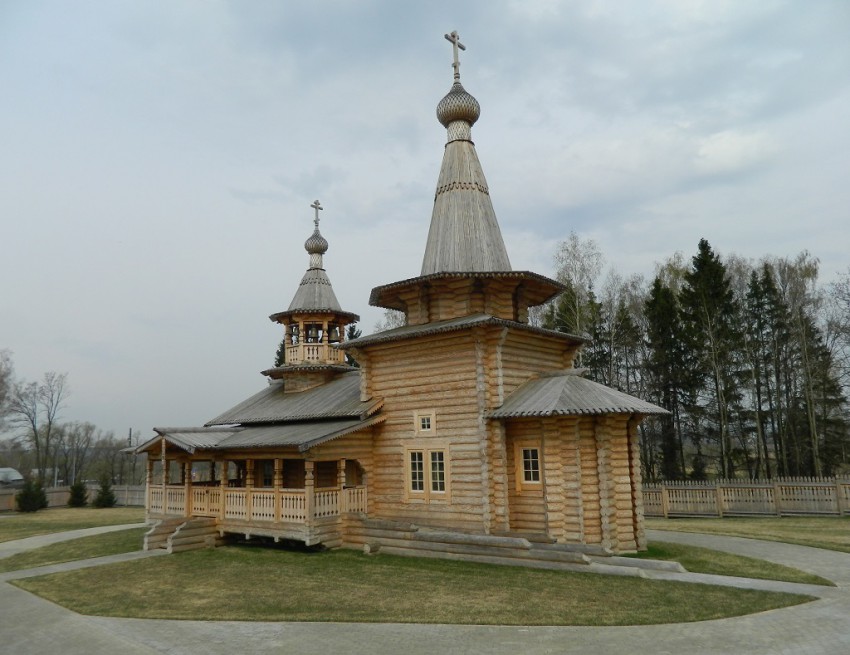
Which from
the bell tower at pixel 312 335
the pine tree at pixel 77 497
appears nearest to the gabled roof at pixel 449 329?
the bell tower at pixel 312 335

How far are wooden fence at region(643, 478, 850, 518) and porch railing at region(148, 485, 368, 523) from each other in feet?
45.5

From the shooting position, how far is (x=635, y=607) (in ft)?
32.8

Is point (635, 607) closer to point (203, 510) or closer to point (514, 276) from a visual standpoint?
point (514, 276)

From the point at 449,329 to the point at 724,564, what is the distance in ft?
27.7

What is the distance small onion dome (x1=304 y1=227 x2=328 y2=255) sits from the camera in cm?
2666

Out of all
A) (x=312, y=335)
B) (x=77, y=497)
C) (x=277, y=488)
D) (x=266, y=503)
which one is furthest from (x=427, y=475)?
(x=77, y=497)

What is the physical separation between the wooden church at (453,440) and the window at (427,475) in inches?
1.6

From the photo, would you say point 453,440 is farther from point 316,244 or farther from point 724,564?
point 316,244

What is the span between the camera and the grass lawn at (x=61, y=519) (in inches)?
1005

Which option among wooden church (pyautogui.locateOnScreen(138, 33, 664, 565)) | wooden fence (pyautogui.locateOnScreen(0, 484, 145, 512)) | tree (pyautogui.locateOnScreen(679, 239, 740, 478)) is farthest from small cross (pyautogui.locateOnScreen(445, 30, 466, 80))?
wooden fence (pyautogui.locateOnScreen(0, 484, 145, 512))

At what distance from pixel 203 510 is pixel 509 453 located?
999 cm

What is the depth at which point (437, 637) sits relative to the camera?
887 cm

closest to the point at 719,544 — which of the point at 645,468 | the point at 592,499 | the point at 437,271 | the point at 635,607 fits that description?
the point at 592,499

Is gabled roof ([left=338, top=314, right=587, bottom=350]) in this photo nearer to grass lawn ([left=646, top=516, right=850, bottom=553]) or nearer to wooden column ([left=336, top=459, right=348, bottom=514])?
wooden column ([left=336, top=459, right=348, bottom=514])
